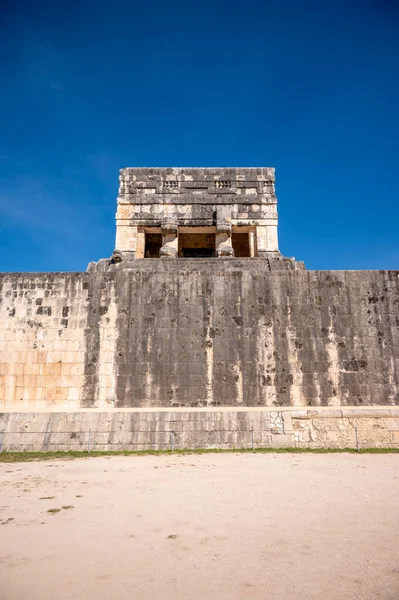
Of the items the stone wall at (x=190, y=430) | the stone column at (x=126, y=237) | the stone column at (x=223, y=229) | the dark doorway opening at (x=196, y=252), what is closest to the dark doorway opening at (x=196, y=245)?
the dark doorway opening at (x=196, y=252)

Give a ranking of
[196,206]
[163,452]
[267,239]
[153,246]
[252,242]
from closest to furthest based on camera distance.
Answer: [163,452], [267,239], [196,206], [252,242], [153,246]

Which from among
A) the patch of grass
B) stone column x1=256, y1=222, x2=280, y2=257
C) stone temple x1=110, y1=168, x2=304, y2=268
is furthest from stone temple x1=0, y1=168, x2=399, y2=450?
stone temple x1=110, y1=168, x2=304, y2=268

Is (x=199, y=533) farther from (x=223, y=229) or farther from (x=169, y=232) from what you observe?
(x=169, y=232)

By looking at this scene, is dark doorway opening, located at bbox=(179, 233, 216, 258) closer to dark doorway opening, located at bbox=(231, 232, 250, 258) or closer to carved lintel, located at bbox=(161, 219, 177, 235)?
dark doorway opening, located at bbox=(231, 232, 250, 258)

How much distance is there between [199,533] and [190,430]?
4.31m

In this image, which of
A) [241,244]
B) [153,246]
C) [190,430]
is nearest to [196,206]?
[153,246]

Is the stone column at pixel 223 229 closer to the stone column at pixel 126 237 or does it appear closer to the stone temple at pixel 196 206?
the stone temple at pixel 196 206

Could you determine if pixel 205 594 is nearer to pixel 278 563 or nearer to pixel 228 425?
pixel 278 563

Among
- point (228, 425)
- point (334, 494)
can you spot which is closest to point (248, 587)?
point (334, 494)

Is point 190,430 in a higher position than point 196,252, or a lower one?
lower

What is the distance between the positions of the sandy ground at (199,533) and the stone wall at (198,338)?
10.2 ft

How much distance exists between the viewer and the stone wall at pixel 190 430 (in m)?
8.09

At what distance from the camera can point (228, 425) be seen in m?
8.20

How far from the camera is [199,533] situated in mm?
3900
